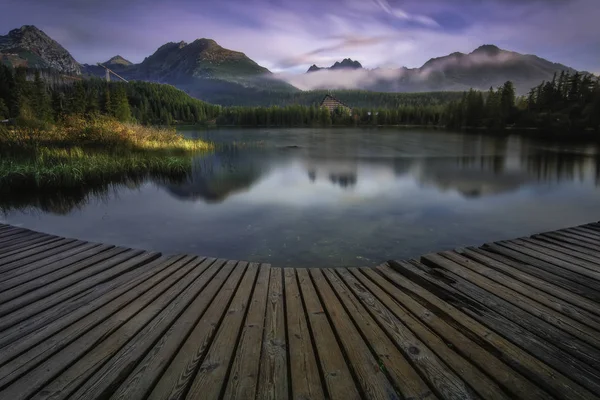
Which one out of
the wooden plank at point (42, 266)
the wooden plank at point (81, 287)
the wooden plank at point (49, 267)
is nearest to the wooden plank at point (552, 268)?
the wooden plank at point (81, 287)

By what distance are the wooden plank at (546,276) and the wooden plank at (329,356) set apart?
3.96 meters

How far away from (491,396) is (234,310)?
293 cm

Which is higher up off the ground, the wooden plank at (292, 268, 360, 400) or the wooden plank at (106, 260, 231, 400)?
the wooden plank at (106, 260, 231, 400)

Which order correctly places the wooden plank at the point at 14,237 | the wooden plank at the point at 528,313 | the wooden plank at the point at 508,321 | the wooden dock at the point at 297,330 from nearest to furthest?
the wooden dock at the point at 297,330 < the wooden plank at the point at 508,321 < the wooden plank at the point at 528,313 < the wooden plank at the point at 14,237

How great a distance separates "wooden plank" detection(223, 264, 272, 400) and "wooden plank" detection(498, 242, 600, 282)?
5368 mm

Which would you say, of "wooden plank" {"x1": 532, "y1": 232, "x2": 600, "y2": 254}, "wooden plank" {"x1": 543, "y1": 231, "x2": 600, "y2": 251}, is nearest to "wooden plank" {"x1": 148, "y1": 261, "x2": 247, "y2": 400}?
"wooden plank" {"x1": 532, "y1": 232, "x2": 600, "y2": 254}

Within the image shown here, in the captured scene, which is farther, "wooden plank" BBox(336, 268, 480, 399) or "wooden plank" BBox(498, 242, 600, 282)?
"wooden plank" BBox(498, 242, 600, 282)

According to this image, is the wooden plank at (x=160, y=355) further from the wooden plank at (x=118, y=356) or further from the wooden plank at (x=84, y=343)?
the wooden plank at (x=84, y=343)

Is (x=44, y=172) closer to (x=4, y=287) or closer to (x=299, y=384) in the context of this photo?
(x=4, y=287)

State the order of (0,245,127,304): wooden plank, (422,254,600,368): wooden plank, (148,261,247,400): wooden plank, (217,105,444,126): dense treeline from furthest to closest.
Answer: (217,105,444,126): dense treeline < (0,245,127,304): wooden plank < (422,254,600,368): wooden plank < (148,261,247,400): wooden plank

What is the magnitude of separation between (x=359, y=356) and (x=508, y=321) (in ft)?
7.18

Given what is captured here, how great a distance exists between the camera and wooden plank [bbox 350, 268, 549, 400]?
2928 millimetres

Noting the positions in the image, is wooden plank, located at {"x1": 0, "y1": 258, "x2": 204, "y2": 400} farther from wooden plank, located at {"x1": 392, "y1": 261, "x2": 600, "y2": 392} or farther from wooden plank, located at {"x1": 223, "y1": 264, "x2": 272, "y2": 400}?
wooden plank, located at {"x1": 392, "y1": 261, "x2": 600, "y2": 392}

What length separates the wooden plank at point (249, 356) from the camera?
2.86m
